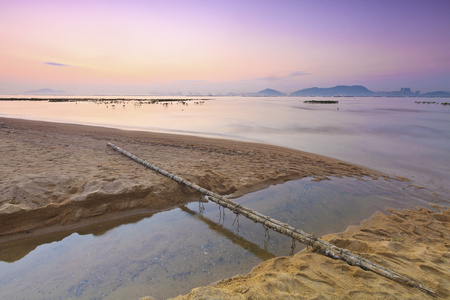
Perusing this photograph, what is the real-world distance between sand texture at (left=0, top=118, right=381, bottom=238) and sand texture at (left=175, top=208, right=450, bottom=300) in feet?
13.5

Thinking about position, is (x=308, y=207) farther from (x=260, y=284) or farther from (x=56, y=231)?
(x=56, y=231)

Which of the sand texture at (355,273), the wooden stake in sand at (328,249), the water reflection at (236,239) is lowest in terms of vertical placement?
the water reflection at (236,239)

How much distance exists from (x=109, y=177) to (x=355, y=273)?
299 inches

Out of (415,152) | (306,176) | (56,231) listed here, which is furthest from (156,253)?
(415,152)

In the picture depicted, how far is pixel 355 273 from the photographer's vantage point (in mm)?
3910

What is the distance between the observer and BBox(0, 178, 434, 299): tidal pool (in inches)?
167

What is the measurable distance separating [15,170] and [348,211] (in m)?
11.6

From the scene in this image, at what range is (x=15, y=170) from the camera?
24.0 ft

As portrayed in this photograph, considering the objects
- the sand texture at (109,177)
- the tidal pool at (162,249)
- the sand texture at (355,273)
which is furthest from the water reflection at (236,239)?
the sand texture at (109,177)

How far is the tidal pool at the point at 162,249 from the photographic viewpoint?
4250 millimetres

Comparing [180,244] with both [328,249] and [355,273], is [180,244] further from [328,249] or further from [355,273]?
[355,273]

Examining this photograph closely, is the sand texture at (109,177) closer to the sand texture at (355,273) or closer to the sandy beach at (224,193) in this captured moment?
the sandy beach at (224,193)

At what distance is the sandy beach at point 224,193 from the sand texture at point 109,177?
3cm

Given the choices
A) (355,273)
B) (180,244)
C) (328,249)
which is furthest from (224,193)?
(355,273)
